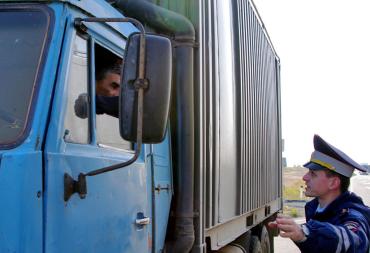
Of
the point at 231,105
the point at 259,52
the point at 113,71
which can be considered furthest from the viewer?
the point at 259,52

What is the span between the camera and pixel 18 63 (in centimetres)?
262

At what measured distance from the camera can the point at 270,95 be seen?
340 inches

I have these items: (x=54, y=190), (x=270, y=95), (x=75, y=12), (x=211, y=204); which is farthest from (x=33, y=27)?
(x=270, y=95)

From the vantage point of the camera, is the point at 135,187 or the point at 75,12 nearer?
the point at 75,12

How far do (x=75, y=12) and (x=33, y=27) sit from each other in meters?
0.23

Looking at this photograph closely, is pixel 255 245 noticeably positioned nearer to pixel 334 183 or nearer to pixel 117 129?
pixel 334 183

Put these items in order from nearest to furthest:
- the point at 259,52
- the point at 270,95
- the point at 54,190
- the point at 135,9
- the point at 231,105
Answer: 1. the point at 54,190
2. the point at 135,9
3. the point at 231,105
4. the point at 259,52
5. the point at 270,95

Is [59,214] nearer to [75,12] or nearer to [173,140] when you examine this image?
[75,12]

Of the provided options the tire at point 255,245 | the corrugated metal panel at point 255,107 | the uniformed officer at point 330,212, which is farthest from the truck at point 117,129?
the tire at point 255,245

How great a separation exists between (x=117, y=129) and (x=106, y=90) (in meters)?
0.22

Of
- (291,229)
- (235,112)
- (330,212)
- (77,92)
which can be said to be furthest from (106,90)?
(235,112)

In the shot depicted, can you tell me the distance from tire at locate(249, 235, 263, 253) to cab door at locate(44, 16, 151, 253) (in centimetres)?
387

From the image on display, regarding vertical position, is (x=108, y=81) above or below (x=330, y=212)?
above

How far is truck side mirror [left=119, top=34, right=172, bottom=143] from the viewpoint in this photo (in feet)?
8.36
